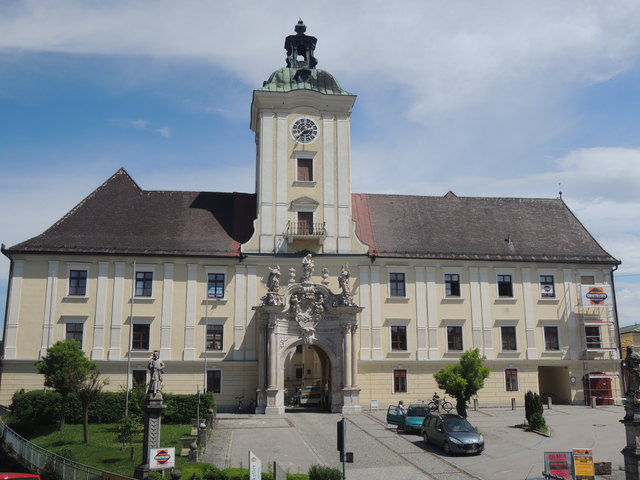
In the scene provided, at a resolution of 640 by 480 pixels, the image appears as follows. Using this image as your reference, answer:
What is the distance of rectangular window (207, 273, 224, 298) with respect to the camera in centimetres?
3912

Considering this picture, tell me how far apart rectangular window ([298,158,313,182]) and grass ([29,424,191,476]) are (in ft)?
58.6

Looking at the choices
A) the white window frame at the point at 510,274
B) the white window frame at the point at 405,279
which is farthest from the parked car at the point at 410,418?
the white window frame at the point at 510,274

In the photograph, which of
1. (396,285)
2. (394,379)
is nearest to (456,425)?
(394,379)

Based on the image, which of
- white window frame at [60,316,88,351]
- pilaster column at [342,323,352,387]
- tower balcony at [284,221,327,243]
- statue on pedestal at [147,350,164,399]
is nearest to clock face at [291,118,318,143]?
tower balcony at [284,221,327,243]

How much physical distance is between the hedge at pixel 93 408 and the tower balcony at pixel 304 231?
38.1 ft

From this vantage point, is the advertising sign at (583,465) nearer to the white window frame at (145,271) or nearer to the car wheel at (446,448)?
the car wheel at (446,448)

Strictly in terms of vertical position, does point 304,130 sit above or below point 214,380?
above

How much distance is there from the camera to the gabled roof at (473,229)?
41.8 meters

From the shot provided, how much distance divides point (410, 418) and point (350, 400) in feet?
25.1

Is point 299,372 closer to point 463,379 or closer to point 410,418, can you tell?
point 463,379

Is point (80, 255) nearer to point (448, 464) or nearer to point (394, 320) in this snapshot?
point (394, 320)

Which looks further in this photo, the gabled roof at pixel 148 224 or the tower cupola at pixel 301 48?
the tower cupola at pixel 301 48

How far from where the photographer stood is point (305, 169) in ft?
138

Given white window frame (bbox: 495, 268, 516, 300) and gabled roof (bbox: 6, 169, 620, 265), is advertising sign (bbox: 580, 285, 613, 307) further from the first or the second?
white window frame (bbox: 495, 268, 516, 300)
